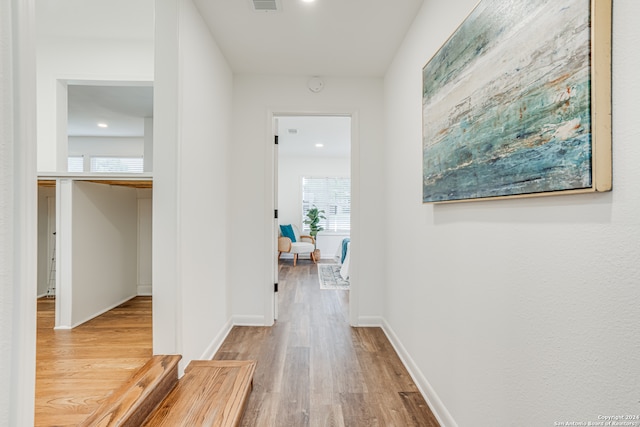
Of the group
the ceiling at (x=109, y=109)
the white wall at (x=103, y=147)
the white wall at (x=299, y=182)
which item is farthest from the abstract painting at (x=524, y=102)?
the white wall at (x=103, y=147)

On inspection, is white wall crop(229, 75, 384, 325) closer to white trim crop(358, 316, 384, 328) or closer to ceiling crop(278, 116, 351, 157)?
white trim crop(358, 316, 384, 328)

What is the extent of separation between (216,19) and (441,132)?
1698 mm

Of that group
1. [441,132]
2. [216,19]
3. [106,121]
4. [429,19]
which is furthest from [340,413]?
[106,121]

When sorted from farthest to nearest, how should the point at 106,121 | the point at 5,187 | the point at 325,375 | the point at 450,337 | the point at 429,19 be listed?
1. the point at 106,121
2. the point at 325,375
3. the point at 429,19
4. the point at 450,337
5. the point at 5,187

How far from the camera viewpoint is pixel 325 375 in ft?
7.18

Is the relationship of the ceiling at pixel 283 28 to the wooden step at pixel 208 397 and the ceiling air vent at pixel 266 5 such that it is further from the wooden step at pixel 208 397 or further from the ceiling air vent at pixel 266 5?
the wooden step at pixel 208 397

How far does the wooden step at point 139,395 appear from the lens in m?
1.28

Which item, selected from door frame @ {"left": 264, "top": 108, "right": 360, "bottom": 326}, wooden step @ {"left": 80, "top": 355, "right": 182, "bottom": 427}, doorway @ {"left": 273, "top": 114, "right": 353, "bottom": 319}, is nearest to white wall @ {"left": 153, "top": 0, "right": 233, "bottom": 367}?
wooden step @ {"left": 80, "top": 355, "right": 182, "bottom": 427}

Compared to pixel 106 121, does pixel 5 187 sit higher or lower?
lower

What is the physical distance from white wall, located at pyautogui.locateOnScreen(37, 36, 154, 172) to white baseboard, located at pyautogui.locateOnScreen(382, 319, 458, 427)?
311 cm

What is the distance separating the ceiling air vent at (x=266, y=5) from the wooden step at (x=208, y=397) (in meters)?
2.28

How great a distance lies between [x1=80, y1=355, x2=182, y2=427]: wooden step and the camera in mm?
1276

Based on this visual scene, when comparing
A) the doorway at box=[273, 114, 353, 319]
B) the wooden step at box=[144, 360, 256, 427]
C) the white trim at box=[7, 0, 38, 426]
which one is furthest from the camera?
the doorway at box=[273, 114, 353, 319]

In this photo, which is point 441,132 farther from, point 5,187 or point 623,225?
point 5,187
